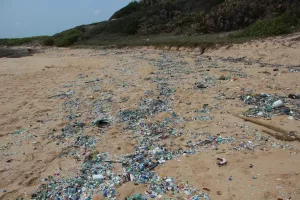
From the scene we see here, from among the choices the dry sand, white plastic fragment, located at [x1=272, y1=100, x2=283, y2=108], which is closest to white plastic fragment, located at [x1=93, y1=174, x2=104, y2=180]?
the dry sand

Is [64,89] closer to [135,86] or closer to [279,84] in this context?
[135,86]

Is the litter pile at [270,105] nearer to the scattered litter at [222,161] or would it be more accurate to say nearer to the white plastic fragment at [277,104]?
the white plastic fragment at [277,104]

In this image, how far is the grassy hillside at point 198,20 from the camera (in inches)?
543

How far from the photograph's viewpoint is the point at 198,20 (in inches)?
826

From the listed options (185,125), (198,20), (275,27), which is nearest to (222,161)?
(185,125)

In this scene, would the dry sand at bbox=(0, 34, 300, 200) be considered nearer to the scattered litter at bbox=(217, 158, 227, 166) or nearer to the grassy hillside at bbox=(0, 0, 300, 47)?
the scattered litter at bbox=(217, 158, 227, 166)

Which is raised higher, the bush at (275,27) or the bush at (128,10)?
the bush at (128,10)

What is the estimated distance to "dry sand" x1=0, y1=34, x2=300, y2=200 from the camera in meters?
3.66

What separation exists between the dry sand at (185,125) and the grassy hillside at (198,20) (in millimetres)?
2636

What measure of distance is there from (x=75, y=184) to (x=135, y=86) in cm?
524

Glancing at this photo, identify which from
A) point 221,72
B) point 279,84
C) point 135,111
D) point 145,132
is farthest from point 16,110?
point 279,84

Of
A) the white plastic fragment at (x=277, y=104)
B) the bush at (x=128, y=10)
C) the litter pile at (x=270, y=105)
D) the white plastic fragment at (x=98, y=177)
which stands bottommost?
the white plastic fragment at (x=98, y=177)

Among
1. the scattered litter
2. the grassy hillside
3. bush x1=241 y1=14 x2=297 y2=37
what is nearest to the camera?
the scattered litter

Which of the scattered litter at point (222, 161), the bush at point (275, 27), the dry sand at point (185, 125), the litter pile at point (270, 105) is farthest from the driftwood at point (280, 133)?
the bush at point (275, 27)
